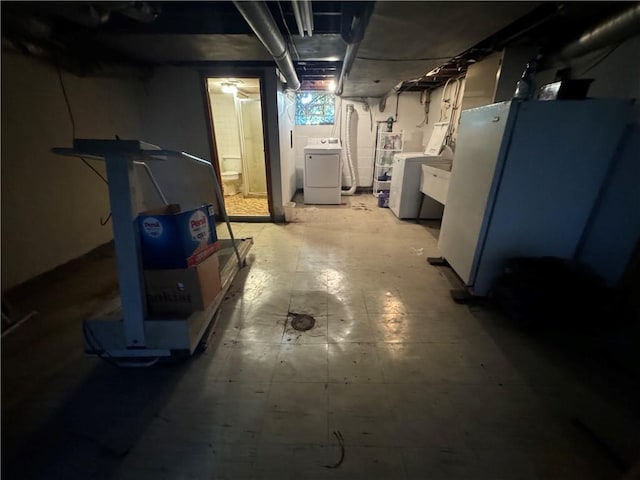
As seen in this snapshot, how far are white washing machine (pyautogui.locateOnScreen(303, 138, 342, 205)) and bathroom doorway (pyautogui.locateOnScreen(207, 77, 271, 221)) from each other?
2.85 ft

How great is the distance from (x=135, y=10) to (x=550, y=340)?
3419mm

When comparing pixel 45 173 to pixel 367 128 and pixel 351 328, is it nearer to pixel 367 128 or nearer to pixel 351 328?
pixel 351 328

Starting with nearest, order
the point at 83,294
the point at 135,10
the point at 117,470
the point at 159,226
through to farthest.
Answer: the point at 117,470
the point at 159,226
the point at 135,10
the point at 83,294

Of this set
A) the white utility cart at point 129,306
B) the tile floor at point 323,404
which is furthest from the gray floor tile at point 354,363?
the white utility cart at point 129,306

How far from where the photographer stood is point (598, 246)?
6.50 ft

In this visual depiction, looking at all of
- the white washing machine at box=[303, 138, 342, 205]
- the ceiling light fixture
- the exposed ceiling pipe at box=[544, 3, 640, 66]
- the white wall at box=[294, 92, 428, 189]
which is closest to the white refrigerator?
the exposed ceiling pipe at box=[544, 3, 640, 66]

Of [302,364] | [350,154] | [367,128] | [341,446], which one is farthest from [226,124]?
[341,446]

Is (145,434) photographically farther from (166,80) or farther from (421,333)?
(166,80)

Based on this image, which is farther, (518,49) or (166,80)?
(166,80)

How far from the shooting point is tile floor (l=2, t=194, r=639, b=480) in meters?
1.09

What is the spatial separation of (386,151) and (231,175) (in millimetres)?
3271

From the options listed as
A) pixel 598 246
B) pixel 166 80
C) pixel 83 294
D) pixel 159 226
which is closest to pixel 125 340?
pixel 159 226

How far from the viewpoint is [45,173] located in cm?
238

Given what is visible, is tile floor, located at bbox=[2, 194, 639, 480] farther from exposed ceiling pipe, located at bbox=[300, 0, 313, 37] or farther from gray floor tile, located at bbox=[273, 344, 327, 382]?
exposed ceiling pipe, located at bbox=[300, 0, 313, 37]
